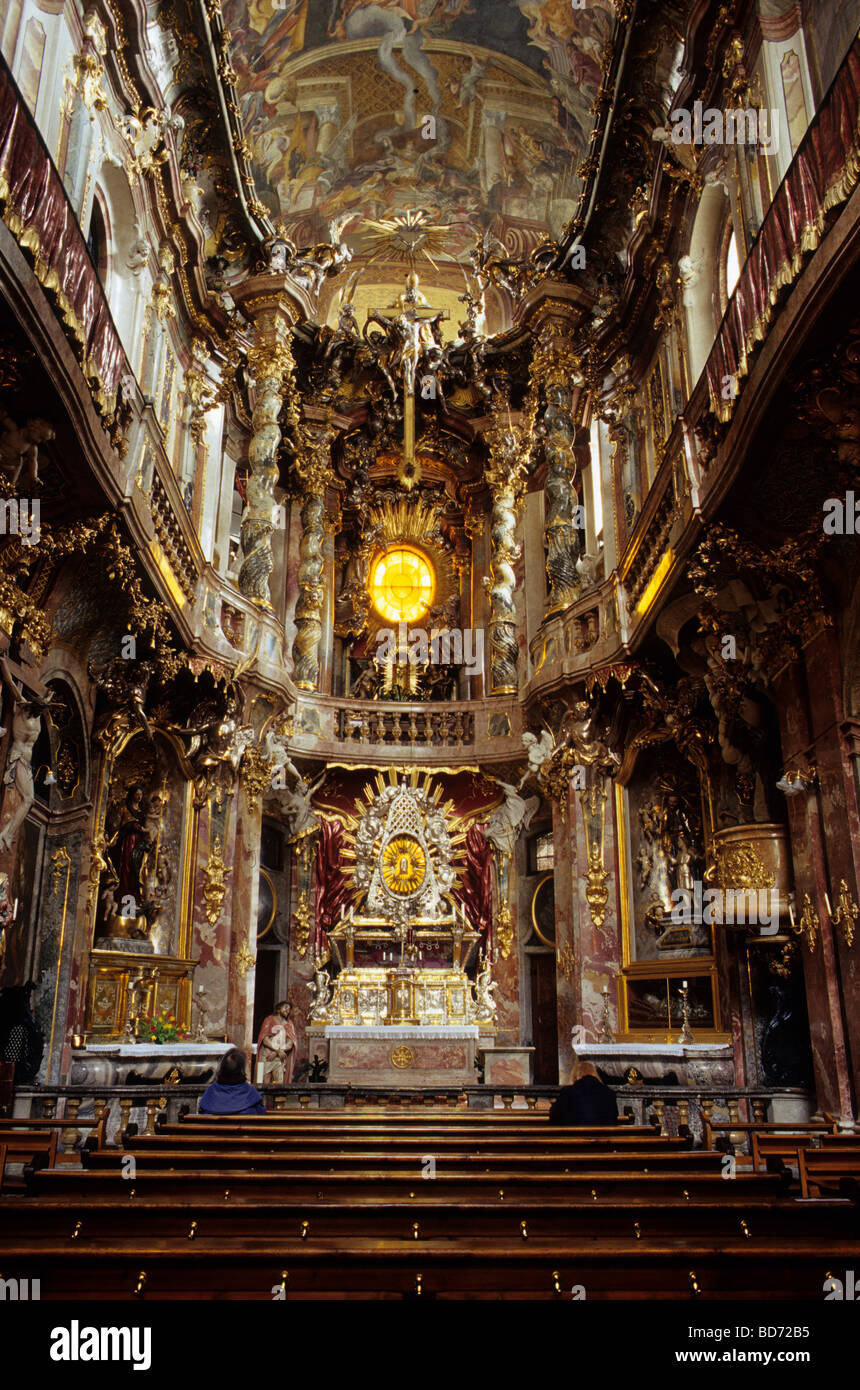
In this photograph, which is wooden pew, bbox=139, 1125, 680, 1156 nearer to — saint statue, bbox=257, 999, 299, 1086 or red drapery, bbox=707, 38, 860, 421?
red drapery, bbox=707, 38, 860, 421

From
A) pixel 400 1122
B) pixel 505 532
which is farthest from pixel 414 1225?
pixel 505 532

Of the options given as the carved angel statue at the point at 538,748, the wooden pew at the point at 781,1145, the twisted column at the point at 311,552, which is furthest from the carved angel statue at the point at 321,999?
the wooden pew at the point at 781,1145

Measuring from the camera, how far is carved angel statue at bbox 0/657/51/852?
9.82 m

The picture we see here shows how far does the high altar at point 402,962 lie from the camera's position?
53.5ft

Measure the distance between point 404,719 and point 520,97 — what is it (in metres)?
12.0

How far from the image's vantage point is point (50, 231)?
8273 millimetres

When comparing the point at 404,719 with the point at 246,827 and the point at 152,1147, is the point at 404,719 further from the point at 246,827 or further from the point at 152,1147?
the point at 152,1147

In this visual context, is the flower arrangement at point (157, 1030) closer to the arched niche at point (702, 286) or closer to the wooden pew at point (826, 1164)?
the wooden pew at point (826, 1164)

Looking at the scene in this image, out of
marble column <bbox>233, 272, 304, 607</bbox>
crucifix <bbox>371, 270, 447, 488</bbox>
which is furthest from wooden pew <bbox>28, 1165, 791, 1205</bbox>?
crucifix <bbox>371, 270, 447, 488</bbox>

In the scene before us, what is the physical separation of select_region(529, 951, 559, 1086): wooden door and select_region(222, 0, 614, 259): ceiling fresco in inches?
596

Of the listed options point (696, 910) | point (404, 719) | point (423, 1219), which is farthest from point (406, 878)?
point (423, 1219)

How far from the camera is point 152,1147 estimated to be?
6.27 metres

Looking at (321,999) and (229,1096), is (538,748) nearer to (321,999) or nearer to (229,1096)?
(321,999)

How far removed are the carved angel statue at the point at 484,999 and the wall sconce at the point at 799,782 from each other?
8796 millimetres
